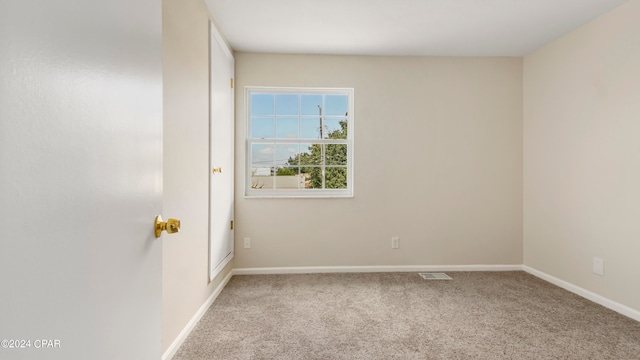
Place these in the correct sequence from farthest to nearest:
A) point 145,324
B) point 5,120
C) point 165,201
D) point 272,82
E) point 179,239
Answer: point 272,82
point 179,239
point 165,201
point 145,324
point 5,120

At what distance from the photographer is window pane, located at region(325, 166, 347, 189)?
11.4 feet

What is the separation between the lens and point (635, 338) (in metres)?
2.01

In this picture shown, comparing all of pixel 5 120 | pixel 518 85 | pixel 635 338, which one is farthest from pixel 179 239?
pixel 518 85

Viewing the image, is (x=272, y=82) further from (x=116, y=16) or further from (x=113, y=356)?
(x=113, y=356)

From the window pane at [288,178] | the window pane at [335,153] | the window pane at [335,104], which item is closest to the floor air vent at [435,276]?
the window pane at [335,153]

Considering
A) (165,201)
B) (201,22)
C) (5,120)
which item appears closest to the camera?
(5,120)

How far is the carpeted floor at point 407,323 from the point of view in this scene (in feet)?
6.06

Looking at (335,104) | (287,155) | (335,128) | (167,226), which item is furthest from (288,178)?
(167,226)

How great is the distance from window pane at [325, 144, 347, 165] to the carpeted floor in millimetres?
1336

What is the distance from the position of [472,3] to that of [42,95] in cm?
282

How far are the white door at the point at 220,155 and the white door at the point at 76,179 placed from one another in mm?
1741

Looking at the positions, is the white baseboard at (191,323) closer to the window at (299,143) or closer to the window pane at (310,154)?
the window at (299,143)

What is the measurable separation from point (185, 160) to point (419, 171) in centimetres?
248

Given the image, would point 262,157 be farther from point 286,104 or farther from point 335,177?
point 335,177
